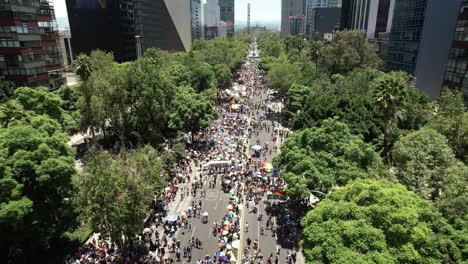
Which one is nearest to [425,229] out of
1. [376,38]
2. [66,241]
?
[66,241]

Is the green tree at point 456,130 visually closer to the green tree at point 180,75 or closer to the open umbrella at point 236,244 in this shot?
the open umbrella at point 236,244

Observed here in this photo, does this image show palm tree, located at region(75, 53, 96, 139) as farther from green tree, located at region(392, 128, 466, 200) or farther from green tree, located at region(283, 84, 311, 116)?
green tree, located at region(392, 128, 466, 200)

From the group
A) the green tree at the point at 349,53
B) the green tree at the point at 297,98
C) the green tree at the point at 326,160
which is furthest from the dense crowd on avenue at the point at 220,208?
the green tree at the point at 349,53

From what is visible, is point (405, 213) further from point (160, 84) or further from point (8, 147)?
point (160, 84)


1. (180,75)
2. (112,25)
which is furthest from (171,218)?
(112,25)

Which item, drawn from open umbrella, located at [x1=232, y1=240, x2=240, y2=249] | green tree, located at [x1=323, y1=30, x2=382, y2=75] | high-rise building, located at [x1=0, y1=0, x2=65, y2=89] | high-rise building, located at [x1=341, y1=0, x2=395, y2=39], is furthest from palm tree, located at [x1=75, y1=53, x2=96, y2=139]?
high-rise building, located at [x1=341, y1=0, x2=395, y2=39]

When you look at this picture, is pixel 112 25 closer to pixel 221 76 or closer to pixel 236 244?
pixel 221 76
